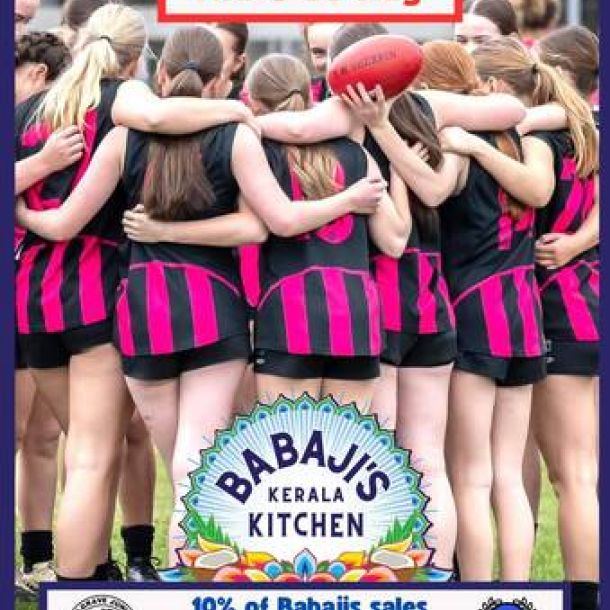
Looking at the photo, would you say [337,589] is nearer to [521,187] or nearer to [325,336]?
[325,336]

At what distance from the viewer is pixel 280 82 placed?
718 centimetres

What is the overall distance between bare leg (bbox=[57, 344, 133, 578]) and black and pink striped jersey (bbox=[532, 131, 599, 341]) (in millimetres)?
1418

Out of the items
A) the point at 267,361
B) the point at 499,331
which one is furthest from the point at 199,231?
the point at 499,331

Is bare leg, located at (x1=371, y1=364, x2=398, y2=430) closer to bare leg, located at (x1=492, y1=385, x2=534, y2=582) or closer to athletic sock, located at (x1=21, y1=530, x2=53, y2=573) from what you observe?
bare leg, located at (x1=492, y1=385, x2=534, y2=582)

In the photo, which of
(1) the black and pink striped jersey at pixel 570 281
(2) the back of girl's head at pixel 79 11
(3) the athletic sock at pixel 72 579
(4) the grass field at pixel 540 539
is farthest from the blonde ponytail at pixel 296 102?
(4) the grass field at pixel 540 539

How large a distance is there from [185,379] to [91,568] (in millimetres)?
732

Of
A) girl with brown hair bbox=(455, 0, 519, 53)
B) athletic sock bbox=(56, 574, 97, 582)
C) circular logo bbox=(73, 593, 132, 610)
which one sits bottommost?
circular logo bbox=(73, 593, 132, 610)

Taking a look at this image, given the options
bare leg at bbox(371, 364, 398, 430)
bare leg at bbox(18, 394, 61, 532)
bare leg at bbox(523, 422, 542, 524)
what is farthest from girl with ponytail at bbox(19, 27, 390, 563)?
bare leg at bbox(523, 422, 542, 524)

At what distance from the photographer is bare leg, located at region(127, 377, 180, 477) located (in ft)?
24.0

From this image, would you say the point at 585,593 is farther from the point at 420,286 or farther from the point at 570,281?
the point at 420,286

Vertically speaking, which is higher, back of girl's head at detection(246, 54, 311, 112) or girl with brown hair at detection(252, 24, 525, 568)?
back of girl's head at detection(246, 54, 311, 112)

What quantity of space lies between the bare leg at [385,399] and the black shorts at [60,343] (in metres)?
0.84

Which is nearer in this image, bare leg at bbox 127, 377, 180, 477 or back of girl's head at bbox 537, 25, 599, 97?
bare leg at bbox 127, 377, 180, 477

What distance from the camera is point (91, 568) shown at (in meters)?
7.55
